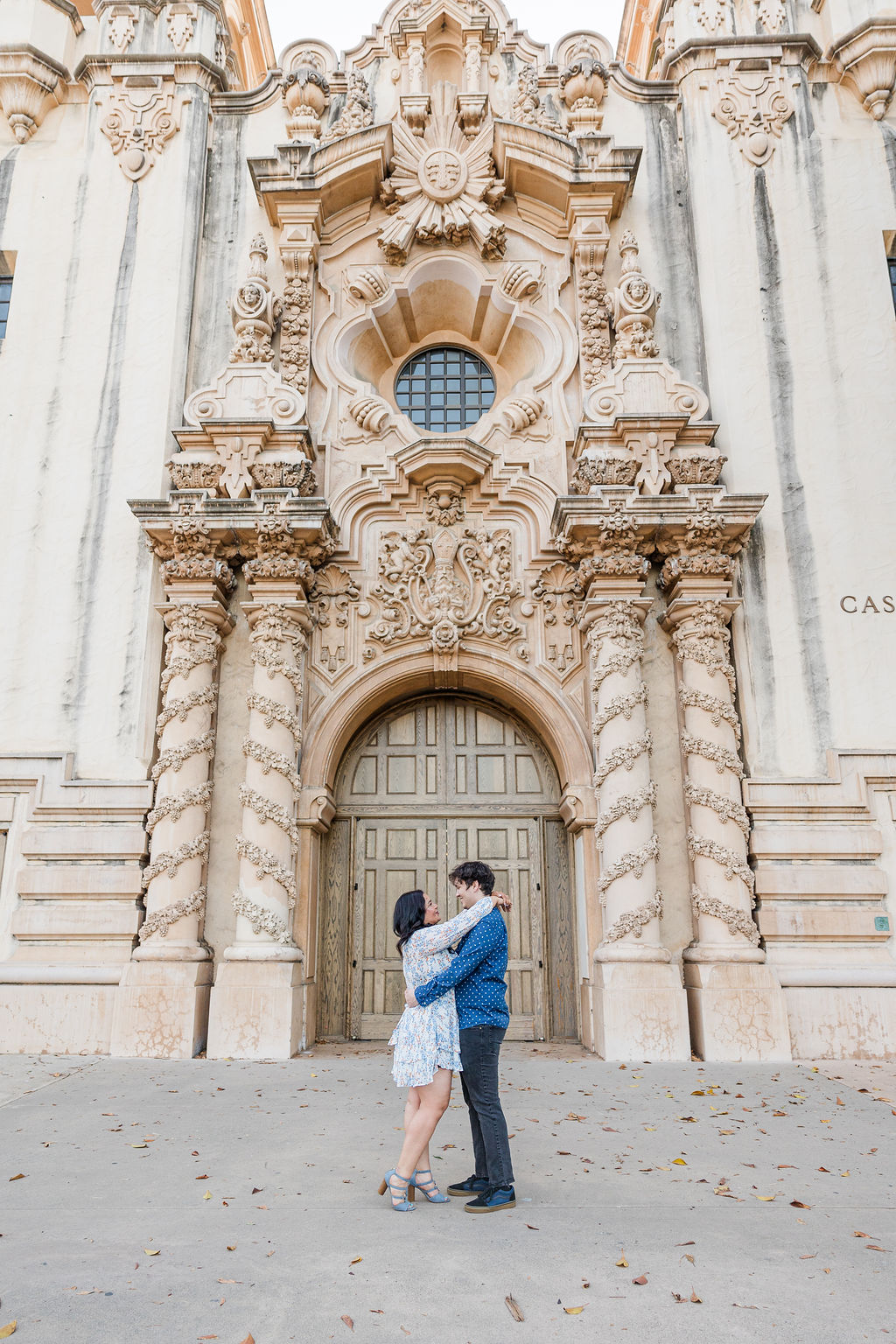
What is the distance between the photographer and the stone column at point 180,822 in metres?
9.49

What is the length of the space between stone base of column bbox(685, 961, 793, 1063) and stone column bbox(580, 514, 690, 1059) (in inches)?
9.5

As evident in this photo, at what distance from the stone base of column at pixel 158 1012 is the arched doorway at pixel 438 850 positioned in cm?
186

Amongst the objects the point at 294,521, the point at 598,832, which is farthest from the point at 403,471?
the point at 598,832

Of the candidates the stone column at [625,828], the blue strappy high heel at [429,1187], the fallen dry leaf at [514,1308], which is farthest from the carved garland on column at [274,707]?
the fallen dry leaf at [514,1308]

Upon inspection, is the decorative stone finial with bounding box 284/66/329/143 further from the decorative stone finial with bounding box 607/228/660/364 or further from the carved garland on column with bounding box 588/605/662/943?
the carved garland on column with bounding box 588/605/662/943

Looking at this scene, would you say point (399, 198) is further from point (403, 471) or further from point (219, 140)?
point (403, 471)

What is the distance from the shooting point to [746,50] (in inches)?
525

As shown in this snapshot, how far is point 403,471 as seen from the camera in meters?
11.9

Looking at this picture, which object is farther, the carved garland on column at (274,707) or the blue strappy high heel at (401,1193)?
the carved garland on column at (274,707)

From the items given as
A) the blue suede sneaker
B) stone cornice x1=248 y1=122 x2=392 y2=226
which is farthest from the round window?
the blue suede sneaker

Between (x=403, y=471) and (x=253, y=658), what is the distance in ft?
10.2

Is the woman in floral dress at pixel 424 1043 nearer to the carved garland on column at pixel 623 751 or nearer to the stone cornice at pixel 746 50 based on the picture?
the carved garland on column at pixel 623 751

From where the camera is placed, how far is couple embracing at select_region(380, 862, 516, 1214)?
457 cm

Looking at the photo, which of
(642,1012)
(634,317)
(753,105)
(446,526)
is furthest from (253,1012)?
(753,105)
